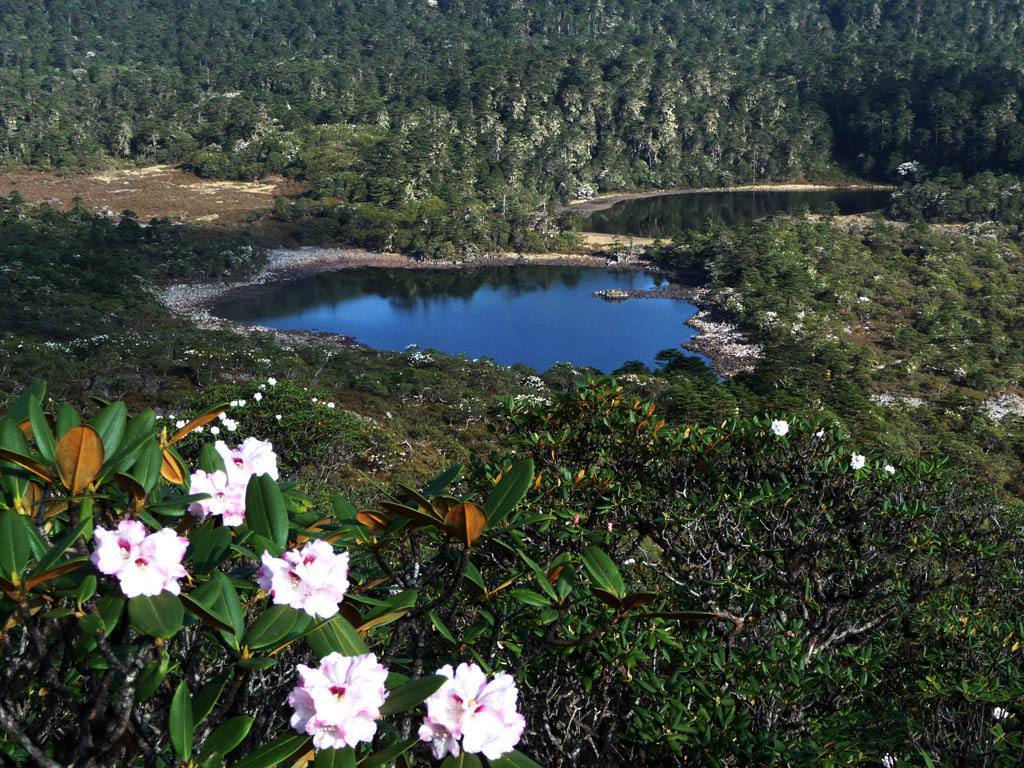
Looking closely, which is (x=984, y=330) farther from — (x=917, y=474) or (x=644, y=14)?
(x=644, y=14)

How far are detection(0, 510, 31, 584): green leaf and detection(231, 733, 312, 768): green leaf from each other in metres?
0.42

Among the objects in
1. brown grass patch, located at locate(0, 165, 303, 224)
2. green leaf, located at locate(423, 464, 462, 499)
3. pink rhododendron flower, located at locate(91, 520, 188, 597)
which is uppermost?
pink rhododendron flower, located at locate(91, 520, 188, 597)

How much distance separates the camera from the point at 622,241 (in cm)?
4881

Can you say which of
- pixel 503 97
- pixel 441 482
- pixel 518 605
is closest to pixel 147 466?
pixel 441 482

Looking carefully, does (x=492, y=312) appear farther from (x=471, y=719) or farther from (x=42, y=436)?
(x=471, y=719)

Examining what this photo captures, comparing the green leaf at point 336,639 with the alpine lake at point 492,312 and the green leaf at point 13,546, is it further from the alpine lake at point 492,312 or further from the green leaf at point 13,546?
the alpine lake at point 492,312

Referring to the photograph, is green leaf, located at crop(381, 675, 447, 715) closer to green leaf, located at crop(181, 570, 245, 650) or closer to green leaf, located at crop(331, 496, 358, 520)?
green leaf, located at crop(181, 570, 245, 650)

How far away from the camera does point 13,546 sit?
49.7 inches

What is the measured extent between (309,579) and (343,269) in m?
42.1

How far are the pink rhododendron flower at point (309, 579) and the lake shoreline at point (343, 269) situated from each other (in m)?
27.3

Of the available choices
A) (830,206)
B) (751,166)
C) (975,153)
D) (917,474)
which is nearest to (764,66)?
(751,166)

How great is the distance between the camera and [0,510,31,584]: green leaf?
1244mm

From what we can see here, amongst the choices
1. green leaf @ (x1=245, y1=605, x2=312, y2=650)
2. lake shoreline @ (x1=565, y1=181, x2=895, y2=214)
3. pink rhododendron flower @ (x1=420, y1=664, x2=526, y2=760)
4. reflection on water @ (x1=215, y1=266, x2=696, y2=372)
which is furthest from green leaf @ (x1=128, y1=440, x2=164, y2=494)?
lake shoreline @ (x1=565, y1=181, x2=895, y2=214)

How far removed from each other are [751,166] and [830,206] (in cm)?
1901
